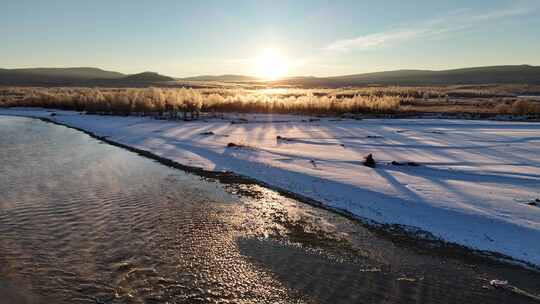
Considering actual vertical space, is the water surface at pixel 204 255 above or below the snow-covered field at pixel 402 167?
below

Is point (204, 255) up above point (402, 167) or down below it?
below

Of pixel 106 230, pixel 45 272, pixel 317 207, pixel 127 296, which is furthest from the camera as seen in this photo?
pixel 317 207

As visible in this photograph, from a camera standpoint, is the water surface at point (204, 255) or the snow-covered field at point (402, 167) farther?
the snow-covered field at point (402, 167)

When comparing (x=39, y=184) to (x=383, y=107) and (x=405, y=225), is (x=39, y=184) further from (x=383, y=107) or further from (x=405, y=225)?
(x=383, y=107)

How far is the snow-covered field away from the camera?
8070mm

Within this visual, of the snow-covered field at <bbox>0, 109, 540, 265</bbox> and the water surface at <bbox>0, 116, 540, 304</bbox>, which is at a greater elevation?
the snow-covered field at <bbox>0, 109, 540, 265</bbox>

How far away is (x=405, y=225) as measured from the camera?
8.23 m

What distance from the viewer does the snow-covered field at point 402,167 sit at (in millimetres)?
8070

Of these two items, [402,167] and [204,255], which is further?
[402,167]

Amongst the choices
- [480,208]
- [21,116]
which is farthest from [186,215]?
Result: [21,116]

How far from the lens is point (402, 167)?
487 inches

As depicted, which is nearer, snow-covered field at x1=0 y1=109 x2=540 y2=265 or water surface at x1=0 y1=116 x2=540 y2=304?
water surface at x1=0 y1=116 x2=540 y2=304

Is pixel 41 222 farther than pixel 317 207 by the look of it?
No

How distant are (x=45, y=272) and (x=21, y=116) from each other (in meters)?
33.2
